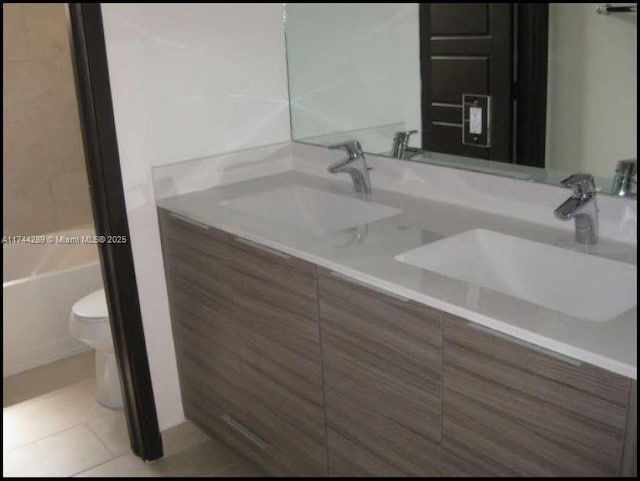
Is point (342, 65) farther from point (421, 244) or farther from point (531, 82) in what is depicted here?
point (421, 244)

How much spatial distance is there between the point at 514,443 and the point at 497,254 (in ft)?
1.86

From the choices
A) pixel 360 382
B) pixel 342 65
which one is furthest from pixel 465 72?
pixel 360 382

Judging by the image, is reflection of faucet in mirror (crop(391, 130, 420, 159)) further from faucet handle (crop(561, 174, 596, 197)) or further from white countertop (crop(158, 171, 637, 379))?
faucet handle (crop(561, 174, 596, 197))

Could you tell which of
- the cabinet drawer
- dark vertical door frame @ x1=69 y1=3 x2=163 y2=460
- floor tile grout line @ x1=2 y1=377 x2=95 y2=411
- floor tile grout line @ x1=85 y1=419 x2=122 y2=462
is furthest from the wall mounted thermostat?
floor tile grout line @ x1=2 y1=377 x2=95 y2=411

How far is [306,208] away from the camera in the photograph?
241 centimetres

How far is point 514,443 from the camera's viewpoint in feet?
4.57

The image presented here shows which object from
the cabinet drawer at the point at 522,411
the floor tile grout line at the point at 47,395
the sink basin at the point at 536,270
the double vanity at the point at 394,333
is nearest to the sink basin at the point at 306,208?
the double vanity at the point at 394,333

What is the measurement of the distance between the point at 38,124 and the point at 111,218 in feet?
5.46

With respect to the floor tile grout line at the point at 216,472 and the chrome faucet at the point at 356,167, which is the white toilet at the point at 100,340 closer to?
the floor tile grout line at the point at 216,472

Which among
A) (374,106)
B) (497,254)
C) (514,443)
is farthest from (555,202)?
(374,106)

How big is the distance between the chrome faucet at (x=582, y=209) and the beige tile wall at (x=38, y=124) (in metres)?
2.72

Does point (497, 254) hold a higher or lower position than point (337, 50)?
lower

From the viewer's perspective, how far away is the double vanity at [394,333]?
4.27ft

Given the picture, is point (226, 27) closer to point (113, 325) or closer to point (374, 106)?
point (374, 106)
